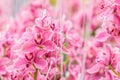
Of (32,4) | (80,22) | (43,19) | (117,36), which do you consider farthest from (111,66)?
(80,22)

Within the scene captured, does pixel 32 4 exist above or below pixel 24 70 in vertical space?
above

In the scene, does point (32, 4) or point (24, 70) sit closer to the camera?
point (24, 70)

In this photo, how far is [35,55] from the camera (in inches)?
35.1

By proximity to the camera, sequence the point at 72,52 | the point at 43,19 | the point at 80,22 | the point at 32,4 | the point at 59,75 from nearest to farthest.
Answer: the point at 43,19 → the point at 59,75 → the point at 72,52 → the point at 32,4 → the point at 80,22

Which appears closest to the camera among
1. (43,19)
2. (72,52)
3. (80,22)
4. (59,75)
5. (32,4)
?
(43,19)

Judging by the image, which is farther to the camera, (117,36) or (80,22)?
(80,22)

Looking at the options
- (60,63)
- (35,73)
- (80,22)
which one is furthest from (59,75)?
(80,22)

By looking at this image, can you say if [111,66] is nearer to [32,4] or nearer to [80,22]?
[32,4]

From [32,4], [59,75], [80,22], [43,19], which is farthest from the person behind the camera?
[80,22]

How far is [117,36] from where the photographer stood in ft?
2.96

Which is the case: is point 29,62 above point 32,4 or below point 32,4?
below

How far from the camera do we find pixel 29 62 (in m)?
0.90

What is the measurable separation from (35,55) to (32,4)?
470 millimetres

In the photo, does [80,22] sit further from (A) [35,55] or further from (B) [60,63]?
(A) [35,55]
